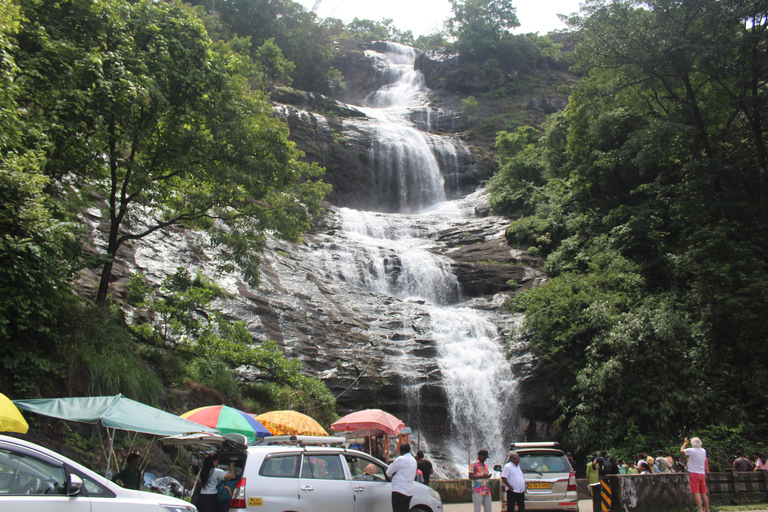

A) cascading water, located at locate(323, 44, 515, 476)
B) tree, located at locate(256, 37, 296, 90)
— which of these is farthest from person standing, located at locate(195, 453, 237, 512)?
tree, located at locate(256, 37, 296, 90)

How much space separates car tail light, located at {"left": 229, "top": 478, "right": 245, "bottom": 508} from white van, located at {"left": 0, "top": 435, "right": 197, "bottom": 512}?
1859 millimetres

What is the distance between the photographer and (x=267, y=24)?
5216 centimetres

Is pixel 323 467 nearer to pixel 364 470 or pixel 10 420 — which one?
pixel 364 470

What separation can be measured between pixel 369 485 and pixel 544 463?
14.6ft

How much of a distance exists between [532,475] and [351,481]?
446 centimetres

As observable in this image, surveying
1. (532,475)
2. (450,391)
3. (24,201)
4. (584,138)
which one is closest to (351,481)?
(532,475)

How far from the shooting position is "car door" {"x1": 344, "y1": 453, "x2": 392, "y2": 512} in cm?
798

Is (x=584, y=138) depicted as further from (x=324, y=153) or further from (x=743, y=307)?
(x=324, y=153)

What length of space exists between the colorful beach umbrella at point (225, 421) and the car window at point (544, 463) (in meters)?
5.62

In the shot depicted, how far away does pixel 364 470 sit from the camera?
8422mm

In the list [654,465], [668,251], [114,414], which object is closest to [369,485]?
[114,414]

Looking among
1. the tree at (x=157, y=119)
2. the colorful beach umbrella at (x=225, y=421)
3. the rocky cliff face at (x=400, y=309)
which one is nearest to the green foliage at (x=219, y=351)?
the rocky cliff face at (x=400, y=309)

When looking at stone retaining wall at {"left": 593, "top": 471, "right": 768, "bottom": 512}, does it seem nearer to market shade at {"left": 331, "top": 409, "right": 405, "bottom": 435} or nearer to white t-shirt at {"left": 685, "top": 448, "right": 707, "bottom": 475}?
white t-shirt at {"left": 685, "top": 448, "right": 707, "bottom": 475}

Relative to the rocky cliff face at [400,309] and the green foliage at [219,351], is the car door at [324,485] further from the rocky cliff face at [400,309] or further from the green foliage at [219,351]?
the rocky cliff face at [400,309]
